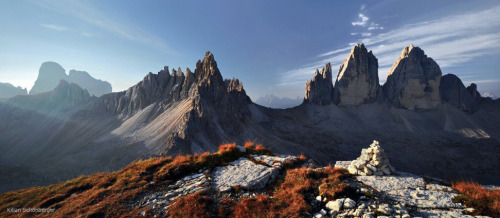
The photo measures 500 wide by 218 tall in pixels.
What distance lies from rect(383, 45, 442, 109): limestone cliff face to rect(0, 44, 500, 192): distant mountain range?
1.83 ft

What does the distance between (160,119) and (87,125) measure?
4128 centimetres

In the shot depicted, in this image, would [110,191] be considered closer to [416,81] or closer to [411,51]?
[416,81]

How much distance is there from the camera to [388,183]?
8820 mm

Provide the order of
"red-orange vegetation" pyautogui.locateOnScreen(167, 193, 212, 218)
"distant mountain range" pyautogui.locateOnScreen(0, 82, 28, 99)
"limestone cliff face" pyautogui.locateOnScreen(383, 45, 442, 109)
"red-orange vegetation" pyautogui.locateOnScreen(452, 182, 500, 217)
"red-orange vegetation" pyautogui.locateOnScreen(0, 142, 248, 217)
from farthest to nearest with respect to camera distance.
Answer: "distant mountain range" pyautogui.locateOnScreen(0, 82, 28, 99)
"limestone cliff face" pyautogui.locateOnScreen(383, 45, 442, 109)
"red-orange vegetation" pyautogui.locateOnScreen(0, 142, 248, 217)
"red-orange vegetation" pyautogui.locateOnScreen(167, 193, 212, 218)
"red-orange vegetation" pyautogui.locateOnScreen(452, 182, 500, 217)

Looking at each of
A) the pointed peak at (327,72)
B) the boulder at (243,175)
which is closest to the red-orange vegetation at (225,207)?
the boulder at (243,175)

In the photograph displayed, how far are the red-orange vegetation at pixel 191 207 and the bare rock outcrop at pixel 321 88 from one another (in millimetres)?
126669

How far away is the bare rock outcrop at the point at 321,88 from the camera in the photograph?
12488 centimetres

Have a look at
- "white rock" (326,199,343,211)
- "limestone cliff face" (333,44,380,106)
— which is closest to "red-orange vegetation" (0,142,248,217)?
"white rock" (326,199,343,211)

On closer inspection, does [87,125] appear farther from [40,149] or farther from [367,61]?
[367,61]

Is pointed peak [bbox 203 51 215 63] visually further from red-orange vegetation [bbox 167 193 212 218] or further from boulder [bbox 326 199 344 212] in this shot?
boulder [bbox 326 199 344 212]

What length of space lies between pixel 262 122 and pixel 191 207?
91964 mm

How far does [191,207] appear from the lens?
7.54 metres

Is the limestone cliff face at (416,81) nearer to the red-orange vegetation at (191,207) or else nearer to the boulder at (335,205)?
the boulder at (335,205)

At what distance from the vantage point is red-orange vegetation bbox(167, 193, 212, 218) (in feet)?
23.7
